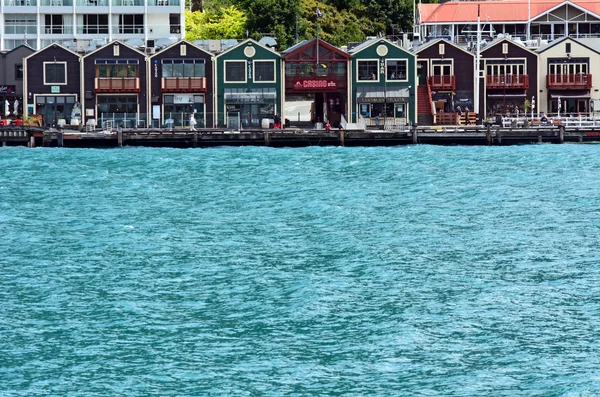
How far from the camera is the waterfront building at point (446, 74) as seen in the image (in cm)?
12125

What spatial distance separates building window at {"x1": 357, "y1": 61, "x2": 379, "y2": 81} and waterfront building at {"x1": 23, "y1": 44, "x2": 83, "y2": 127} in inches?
963

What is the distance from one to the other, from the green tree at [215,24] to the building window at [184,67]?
1930 cm

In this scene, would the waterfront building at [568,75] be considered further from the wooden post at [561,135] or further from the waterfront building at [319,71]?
the wooden post at [561,135]

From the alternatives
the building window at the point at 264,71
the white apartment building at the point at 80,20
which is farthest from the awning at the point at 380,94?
the white apartment building at the point at 80,20

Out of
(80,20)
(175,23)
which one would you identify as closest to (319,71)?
(175,23)

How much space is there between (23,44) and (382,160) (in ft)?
159

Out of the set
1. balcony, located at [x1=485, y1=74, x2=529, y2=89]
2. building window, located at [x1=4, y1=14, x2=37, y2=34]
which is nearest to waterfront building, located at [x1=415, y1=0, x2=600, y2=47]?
balcony, located at [x1=485, y1=74, x2=529, y2=89]

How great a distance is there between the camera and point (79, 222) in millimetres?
58938

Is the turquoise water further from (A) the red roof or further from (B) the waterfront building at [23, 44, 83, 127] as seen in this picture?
(A) the red roof

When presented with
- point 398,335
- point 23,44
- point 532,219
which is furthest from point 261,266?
point 23,44

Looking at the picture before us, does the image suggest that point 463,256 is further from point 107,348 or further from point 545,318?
point 107,348

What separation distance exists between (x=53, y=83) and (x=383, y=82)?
28.8m

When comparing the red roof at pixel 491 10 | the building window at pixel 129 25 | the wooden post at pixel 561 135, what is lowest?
the wooden post at pixel 561 135

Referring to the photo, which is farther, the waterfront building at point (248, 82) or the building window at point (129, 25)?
the building window at point (129, 25)
